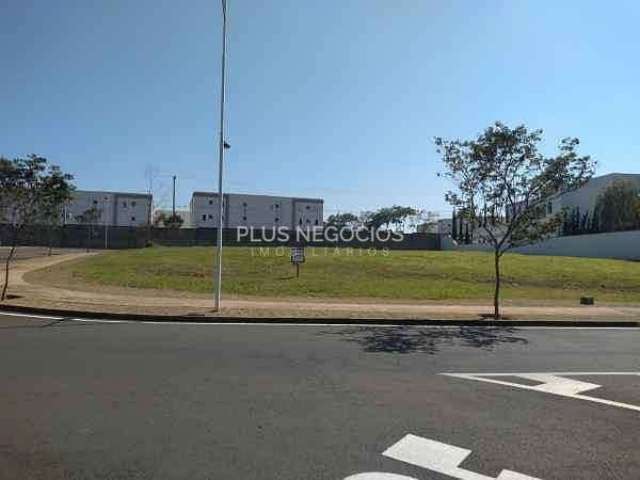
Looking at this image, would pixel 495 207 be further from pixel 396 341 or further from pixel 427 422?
pixel 427 422

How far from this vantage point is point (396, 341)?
12.0 m

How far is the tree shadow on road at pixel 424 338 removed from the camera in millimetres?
11234

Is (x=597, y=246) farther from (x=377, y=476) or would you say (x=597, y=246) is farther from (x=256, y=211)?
(x=256, y=211)

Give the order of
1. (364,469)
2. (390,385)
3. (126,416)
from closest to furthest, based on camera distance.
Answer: (364,469), (126,416), (390,385)

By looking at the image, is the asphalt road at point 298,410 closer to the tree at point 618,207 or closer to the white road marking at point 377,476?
the white road marking at point 377,476

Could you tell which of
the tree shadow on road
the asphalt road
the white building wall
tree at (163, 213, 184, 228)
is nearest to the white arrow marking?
the asphalt road

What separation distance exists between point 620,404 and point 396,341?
530 cm

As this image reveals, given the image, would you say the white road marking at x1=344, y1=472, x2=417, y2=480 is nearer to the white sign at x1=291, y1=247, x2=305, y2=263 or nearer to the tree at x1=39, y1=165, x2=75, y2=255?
the tree at x1=39, y1=165, x2=75, y2=255

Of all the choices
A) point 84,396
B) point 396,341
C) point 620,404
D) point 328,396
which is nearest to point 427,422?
point 328,396

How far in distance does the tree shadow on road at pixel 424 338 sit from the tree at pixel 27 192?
11.0 m

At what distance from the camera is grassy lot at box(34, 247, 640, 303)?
23.5 metres

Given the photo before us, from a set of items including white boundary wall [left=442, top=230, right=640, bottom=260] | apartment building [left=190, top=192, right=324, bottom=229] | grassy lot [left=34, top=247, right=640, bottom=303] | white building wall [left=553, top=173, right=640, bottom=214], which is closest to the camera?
grassy lot [left=34, top=247, right=640, bottom=303]

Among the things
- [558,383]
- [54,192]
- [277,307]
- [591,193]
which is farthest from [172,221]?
[558,383]

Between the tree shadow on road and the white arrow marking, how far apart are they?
17.3 feet
